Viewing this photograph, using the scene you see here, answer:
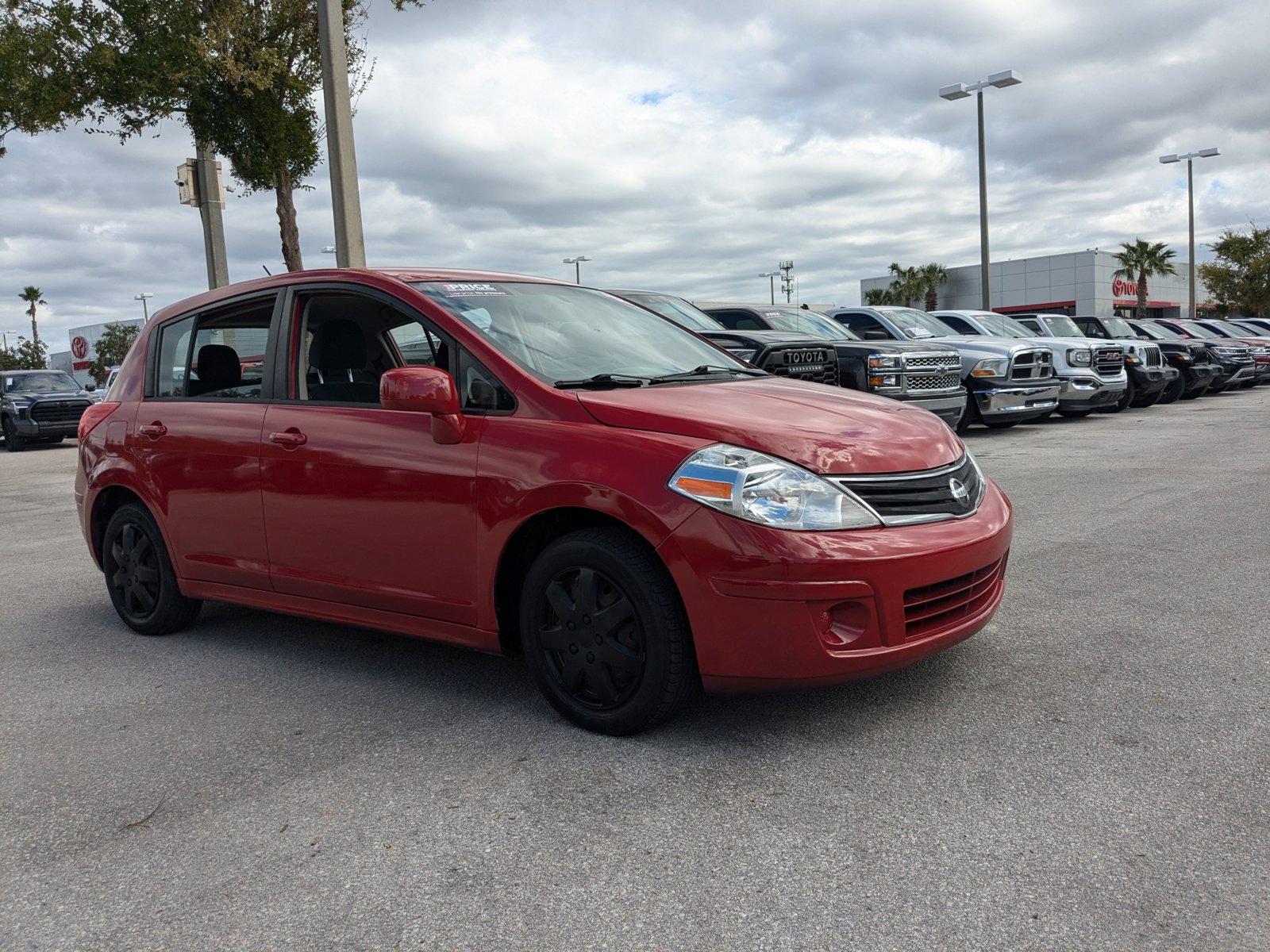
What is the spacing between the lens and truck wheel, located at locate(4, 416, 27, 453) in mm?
20953

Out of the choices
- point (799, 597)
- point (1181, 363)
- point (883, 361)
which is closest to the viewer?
point (799, 597)

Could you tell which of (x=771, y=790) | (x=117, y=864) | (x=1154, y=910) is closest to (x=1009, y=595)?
(x=771, y=790)

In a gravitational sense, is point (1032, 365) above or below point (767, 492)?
above

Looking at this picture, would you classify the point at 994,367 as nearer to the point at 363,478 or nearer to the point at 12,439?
the point at 363,478

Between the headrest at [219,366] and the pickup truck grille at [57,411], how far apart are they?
18065mm

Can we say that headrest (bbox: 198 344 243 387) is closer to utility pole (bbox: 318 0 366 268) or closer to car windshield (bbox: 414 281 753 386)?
car windshield (bbox: 414 281 753 386)

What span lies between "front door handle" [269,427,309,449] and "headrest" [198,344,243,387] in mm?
571

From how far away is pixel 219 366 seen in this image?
488 centimetres

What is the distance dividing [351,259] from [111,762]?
7451mm

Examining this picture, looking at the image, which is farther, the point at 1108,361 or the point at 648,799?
the point at 1108,361

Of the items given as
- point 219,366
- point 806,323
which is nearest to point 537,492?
point 219,366

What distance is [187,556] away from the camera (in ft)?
15.8

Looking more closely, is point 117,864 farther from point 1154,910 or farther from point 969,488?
point 969,488

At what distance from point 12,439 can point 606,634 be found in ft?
70.8
